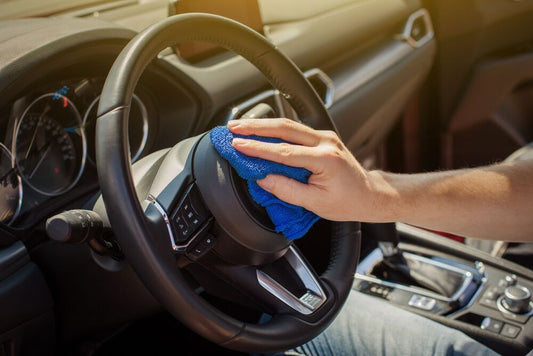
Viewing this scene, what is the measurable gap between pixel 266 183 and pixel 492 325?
0.71 meters

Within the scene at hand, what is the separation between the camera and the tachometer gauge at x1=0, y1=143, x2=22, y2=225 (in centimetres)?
114

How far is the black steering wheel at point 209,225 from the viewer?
79cm

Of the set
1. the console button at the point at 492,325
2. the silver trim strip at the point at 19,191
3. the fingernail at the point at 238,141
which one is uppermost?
the fingernail at the point at 238,141

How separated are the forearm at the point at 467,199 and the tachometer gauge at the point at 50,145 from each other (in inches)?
25.4

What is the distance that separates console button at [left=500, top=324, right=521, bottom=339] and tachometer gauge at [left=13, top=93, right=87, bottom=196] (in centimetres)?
92

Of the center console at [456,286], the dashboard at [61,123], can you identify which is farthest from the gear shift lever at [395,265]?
the dashboard at [61,123]

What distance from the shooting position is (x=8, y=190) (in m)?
1.16

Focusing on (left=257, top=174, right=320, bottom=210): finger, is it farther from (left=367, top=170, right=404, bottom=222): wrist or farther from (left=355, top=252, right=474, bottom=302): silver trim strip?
(left=355, top=252, right=474, bottom=302): silver trim strip

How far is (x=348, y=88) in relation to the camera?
1.89 metres

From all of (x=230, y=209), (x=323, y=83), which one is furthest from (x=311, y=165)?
(x=323, y=83)

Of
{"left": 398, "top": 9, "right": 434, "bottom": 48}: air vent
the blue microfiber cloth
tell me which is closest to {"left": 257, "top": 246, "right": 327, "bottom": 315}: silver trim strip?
the blue microfiber cloth

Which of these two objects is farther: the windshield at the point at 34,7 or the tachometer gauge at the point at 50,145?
the windshield at the point at 34,7

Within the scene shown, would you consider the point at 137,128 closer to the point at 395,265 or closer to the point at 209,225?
the point at 209,225

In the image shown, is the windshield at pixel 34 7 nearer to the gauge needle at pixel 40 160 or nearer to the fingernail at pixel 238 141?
the gauge needle at pixel 40 160
